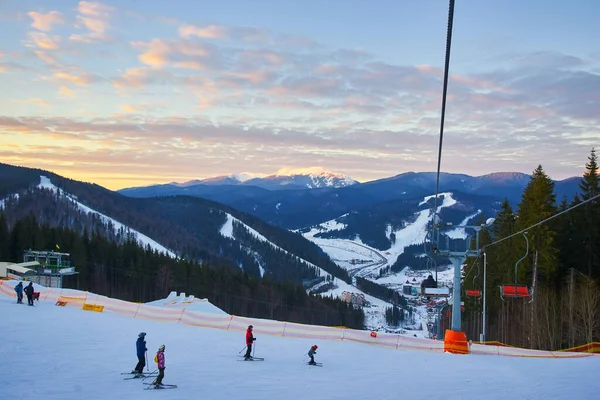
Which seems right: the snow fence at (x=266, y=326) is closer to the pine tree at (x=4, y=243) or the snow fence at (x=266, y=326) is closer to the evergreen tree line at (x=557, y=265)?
the evergreen tree line at (x=557, y=265)

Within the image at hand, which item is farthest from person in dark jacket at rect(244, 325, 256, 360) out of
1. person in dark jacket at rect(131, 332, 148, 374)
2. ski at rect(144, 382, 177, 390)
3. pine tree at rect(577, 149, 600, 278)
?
pine tree at rect(577, 149, 600, 278)

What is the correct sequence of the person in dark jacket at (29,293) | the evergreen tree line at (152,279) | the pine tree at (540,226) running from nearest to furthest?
1. the person in dark jacket at (29,293)
2. the pine tree at (540,226)
3. the evergreen tree line at (152,279)

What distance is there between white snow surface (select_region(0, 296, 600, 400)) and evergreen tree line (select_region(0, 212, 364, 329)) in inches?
2420

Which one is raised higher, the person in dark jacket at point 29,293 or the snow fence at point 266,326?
the person in dark jacket at point 29,293

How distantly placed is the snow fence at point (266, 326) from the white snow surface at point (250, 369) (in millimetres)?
985

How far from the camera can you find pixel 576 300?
134 feet

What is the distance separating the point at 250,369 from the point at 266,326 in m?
12.0

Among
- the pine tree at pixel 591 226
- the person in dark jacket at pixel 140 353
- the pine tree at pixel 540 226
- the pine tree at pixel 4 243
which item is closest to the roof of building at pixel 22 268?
the pine tree at pixel 4 243

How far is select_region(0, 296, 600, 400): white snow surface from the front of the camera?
18016 mm

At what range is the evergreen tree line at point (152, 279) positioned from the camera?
90875 millimetres

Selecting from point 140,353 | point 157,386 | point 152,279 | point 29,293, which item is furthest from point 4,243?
point 157,386

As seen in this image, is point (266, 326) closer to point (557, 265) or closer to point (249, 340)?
A: point (249, 340)

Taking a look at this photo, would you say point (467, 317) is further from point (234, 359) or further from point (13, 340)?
point (13, 340)

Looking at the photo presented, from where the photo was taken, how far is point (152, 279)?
101312 millimetres
